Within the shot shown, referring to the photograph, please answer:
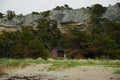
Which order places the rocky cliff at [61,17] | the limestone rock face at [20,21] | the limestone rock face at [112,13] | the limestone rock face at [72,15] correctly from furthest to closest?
the limestone rock face at [20,21], the limestone rock face at [72,15], the rocky cliff at [61,17], the limestone rock face at [112,13]

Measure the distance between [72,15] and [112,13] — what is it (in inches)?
466

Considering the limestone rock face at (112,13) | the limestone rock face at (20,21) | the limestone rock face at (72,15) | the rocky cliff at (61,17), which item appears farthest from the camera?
the limestone rock face at (20,21)

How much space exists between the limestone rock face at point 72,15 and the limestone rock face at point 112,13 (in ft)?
16.2

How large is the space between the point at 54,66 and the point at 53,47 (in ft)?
143

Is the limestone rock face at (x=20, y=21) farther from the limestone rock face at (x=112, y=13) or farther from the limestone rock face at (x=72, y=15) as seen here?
the limestone rock face at (x=112, y=13)

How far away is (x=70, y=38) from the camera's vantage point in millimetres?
63000

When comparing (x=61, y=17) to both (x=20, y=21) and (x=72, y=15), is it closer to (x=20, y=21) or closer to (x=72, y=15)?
(x=72, y=15)

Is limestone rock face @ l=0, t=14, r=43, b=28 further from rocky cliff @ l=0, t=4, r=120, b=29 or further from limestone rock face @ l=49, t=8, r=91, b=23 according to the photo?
limestone rock face @ l=49, t=8, r=91, b=23

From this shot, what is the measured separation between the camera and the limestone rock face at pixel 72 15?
3366 inches

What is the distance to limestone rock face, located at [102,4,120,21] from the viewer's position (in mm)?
80500

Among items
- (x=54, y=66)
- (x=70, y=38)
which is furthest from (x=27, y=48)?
(x=54, y=66)

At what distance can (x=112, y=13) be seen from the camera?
268 feet

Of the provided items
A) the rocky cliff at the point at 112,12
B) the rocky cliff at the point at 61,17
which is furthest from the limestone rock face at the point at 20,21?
the rocky cliff at the point at 112,12

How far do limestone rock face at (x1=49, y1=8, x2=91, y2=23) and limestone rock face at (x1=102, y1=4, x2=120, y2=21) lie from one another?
4.93 metres
